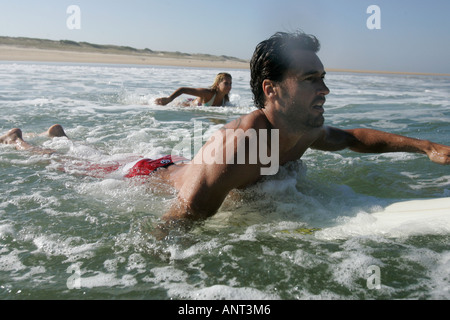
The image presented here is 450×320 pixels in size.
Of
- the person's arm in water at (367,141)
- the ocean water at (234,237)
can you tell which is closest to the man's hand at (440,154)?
the person's arm in water at (367,141)

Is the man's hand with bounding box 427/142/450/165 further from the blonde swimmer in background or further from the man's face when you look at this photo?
the blonde swimmer in background

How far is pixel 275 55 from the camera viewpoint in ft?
7.92

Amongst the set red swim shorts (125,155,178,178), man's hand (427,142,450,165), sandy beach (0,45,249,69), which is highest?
sandy beach (0,45,249,69)

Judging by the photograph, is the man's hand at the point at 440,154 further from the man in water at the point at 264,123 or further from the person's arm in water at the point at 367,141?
the man in water at the point at 264,123

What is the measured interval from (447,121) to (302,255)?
622 cm

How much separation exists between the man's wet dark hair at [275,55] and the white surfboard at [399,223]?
947 millimetres

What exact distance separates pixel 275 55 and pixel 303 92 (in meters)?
0.29

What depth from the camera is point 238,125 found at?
90.8 inches

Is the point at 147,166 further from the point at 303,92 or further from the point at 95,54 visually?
the point at 95,54

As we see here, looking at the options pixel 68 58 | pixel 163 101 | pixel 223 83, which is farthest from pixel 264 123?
pixel 68 58

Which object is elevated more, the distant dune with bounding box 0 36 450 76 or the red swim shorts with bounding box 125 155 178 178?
the distant dune with bounding box 0 36 450 76

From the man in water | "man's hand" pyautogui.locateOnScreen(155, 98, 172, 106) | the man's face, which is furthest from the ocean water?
"man's hand" pyautogui.locateOnScreen(155, 98, 172, 106)

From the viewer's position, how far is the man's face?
236 centimetres
